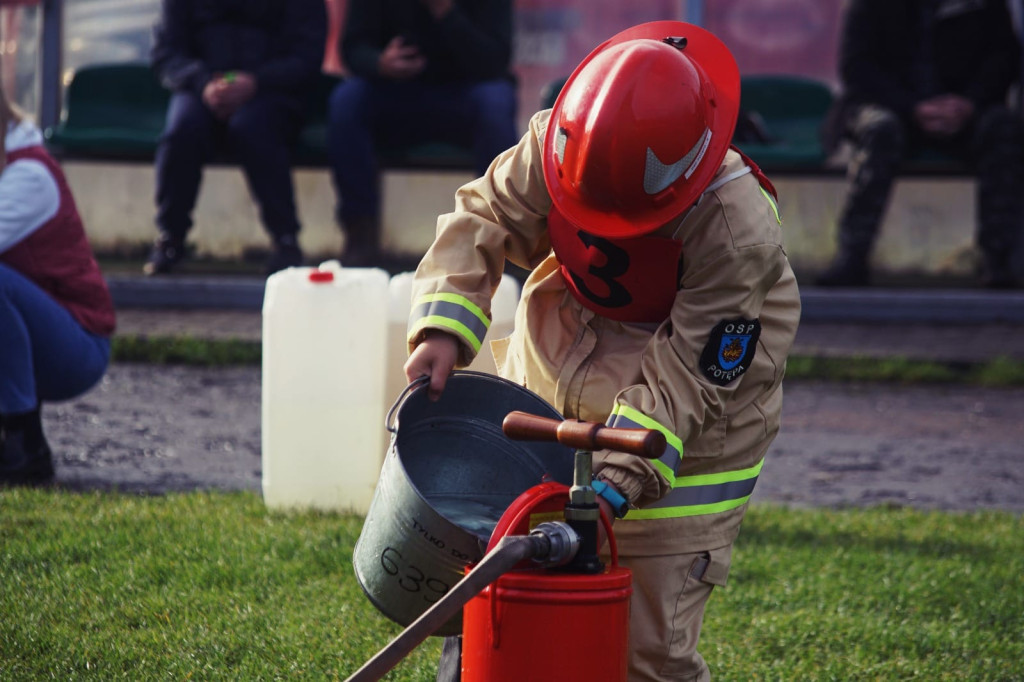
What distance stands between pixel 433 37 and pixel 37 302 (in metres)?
3.35

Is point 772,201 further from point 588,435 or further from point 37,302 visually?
point 37,302

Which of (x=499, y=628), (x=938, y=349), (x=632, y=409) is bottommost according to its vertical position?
(x=938, y=349)

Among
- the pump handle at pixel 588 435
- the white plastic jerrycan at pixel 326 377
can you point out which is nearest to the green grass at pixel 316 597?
the white plastic jerrycan at pixel 326 377

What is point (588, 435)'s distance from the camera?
2.08 metres

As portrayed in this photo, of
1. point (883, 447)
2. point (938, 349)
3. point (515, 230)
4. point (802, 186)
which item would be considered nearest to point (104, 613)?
point (515, 230)

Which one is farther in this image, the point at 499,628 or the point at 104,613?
the point at 104,613

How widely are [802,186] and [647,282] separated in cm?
620

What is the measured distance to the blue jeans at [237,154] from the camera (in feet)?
23.1

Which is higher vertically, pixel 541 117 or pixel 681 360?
pixel 541 117

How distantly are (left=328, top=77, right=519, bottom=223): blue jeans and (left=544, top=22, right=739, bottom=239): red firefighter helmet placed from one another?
4.53 meters

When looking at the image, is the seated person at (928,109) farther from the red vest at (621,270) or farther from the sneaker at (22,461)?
the red vest at (621,270)

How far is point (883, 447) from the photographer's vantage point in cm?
542

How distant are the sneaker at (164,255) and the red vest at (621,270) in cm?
496

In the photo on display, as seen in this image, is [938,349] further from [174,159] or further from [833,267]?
[174,159]
